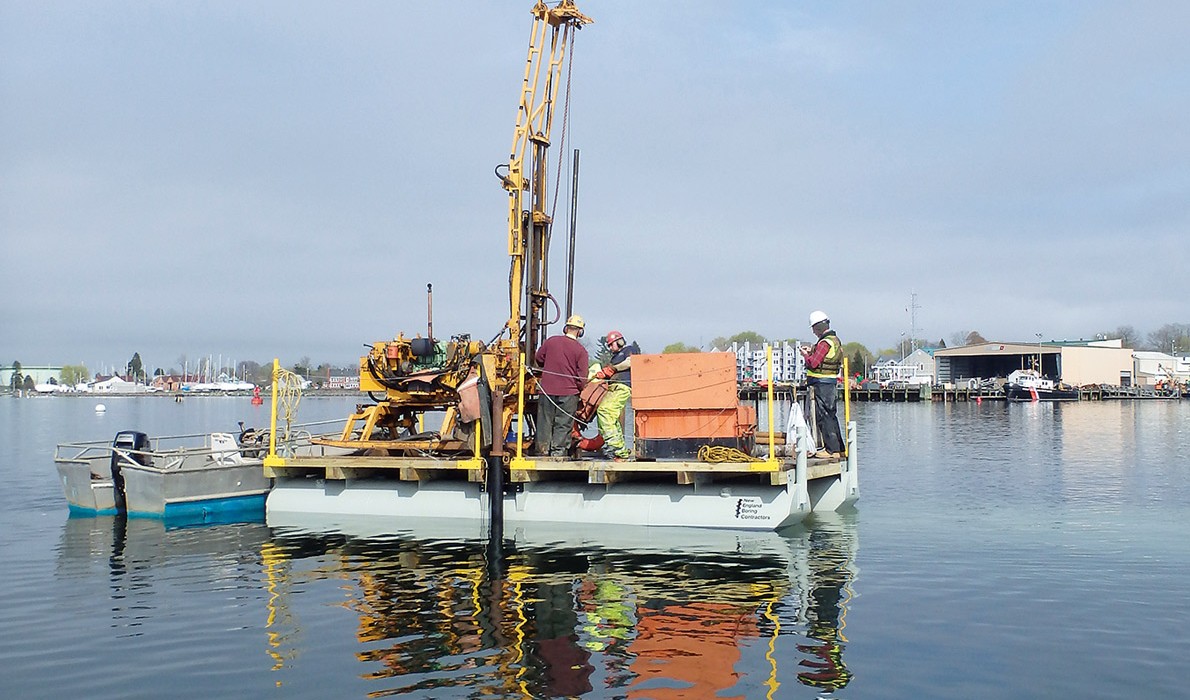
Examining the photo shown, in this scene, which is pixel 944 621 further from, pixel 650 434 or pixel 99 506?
→ pixel 99 506

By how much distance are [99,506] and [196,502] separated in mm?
2364

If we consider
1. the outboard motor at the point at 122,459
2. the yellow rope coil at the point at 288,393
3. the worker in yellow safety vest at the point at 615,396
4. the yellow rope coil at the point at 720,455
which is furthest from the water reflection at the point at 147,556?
the yellow rope coil at the point at 720,455

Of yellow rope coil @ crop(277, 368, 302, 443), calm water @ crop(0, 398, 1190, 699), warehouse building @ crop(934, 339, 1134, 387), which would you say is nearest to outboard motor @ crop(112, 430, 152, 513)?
calm water @ crop(0, 398, 1190, 699)

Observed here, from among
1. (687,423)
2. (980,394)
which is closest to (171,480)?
(687,423)

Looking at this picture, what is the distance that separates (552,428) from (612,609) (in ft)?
15.5

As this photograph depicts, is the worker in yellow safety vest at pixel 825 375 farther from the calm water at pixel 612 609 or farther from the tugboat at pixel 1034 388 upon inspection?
the tugboat at pixel 1034 388

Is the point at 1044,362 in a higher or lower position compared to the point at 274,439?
higher

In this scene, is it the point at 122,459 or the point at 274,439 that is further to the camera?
the point at 122,459

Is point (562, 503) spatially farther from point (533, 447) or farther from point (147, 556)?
point (147, 556)

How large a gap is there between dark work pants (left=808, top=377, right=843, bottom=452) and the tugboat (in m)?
77.7

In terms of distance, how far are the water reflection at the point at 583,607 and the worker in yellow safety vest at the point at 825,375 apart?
1.39m

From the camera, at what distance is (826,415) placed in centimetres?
1512

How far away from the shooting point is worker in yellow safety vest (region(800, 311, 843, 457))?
47.7 ft

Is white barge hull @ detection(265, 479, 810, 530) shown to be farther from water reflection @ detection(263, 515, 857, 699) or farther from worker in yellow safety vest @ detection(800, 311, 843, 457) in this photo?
worker in yellow safety vest @ detection(800, 311, 843, 457)
